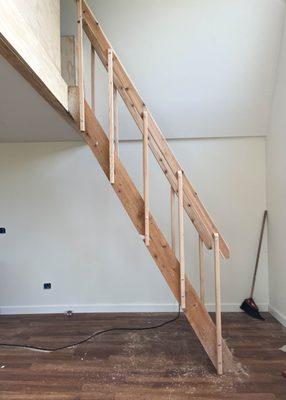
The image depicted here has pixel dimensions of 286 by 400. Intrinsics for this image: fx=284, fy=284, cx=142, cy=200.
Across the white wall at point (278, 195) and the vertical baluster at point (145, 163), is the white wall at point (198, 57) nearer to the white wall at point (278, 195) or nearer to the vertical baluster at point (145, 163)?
the white wall at point (278, 195)

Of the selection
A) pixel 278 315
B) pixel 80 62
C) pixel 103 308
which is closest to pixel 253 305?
pixel 278 315

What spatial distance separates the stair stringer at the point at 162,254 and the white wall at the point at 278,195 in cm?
139

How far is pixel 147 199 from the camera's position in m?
2.36

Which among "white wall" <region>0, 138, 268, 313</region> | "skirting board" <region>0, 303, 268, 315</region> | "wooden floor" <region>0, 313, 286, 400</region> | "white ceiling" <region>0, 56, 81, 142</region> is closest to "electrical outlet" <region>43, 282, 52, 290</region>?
"white wall" <region>0, 138, 268, 313</region>

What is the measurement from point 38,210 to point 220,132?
2.60m

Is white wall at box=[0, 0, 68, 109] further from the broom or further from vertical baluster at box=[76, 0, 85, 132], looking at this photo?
the broom

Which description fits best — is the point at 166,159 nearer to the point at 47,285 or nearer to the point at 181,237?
the point at 181,237

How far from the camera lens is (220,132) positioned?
366 centimetres

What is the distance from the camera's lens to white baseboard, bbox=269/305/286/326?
10.6 ft

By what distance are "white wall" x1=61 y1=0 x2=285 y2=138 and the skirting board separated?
7.38 feet

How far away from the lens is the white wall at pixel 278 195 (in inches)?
126

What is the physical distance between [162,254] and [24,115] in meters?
1.91

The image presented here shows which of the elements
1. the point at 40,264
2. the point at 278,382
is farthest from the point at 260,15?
the point at 40,264

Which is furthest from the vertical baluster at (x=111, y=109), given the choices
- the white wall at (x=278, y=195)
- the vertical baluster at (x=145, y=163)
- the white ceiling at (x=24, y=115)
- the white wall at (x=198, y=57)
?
the white wall at (x=278, y=195)
